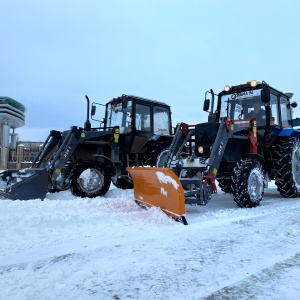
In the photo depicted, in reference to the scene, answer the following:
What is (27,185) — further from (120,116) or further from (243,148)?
(243,148)

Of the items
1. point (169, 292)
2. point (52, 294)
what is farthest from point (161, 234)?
point (52, 294)

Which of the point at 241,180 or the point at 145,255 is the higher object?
the point at 241,180

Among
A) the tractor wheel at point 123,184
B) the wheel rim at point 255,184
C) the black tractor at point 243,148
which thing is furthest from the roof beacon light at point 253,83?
the tractor wheel at point 123,184

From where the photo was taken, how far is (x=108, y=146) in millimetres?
8273

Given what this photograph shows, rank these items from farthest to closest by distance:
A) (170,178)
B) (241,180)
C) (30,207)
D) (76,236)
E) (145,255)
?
(241,180) → (30,207) → (170,178) → (76,236) → (145,255)

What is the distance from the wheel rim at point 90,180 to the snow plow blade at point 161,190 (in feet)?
5.97

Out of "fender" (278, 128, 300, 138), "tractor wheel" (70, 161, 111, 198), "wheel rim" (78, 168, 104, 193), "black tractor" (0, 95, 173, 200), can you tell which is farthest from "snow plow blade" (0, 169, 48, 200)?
"fender" (278, 128, 300, 138)

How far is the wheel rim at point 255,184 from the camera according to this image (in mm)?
5624

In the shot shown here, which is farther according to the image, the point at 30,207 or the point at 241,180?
the point at 241,180

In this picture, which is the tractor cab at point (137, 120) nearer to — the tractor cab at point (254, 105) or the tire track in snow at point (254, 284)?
the tractor cab at point (254, 105)

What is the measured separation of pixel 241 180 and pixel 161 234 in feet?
7.30

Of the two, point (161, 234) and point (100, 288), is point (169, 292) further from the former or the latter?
point (161, 234)

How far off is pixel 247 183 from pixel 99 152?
397 cm

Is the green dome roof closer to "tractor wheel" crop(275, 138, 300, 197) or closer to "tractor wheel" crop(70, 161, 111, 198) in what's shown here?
"tractor wheel" crop(70, 161, 111, 198)
